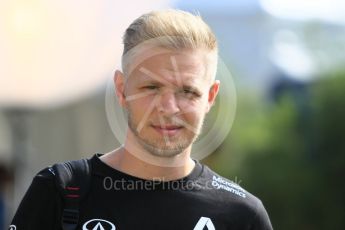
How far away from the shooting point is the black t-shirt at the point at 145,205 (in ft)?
9.64

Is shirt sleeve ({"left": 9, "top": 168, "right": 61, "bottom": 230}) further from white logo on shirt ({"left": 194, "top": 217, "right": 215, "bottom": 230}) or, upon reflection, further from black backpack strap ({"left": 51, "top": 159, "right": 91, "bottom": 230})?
white logo on shirt ({"left": 194, "top": 217, "right": 215, "bottom": 230})

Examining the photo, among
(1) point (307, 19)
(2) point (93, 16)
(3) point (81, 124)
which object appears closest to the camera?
(2) point (93, 16)

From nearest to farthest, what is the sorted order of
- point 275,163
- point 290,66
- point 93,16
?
1. point 93,16
2. point 275,163
3. point 290,66

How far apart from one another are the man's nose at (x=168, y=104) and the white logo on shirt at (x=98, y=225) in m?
0.43

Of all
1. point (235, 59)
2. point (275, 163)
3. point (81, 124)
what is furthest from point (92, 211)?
point (235, 59)

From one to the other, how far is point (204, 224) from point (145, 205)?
0.22 m

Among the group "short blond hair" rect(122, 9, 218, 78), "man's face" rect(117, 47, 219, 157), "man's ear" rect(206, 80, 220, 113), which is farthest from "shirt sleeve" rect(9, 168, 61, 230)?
"man's ear" rect(206, 80, 220, 113)

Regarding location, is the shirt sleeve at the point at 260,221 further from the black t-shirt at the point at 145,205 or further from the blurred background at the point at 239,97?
the blurred background at the point at 239,97

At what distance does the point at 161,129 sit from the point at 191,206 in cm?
32

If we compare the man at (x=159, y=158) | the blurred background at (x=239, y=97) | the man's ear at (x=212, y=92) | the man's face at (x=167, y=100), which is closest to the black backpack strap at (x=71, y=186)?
the man at (x=159, y=158)

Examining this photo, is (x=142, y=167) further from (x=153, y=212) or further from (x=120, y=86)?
(x=120, y=86)

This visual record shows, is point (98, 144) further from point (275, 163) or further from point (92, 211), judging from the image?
point (92, 211)

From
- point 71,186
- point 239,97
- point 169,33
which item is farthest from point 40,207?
point 239,97

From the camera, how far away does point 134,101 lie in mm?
2994
